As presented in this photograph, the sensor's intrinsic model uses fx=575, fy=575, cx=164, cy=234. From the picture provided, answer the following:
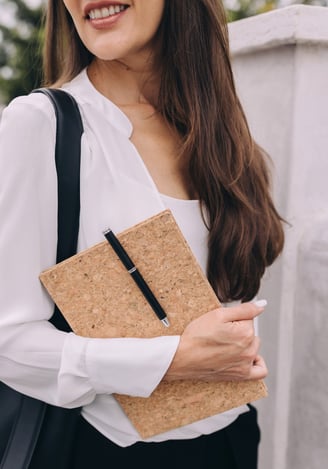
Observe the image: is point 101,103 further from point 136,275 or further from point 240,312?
point 240,312

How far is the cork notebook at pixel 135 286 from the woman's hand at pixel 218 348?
26 mm

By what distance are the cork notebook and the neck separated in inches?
17.8

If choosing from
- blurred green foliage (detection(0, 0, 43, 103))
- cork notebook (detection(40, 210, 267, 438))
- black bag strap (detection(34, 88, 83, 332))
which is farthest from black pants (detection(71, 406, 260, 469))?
blurred green foliage (detection(0, 0, 43, 103))

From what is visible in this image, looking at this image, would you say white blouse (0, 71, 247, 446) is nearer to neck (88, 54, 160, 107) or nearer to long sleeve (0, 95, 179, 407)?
long sleeve (0, 95, 179, 407)

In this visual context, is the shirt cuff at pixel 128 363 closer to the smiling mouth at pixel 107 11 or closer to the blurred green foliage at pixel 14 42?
the smiling mouth at pixel 107 11

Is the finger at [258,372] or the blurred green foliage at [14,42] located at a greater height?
the finger at [258,372]

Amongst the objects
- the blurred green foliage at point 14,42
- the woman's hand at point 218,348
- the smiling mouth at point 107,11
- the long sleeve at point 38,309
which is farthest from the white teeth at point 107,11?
the blurred green foliage at point 14,42

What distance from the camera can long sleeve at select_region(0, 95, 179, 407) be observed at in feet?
3.26

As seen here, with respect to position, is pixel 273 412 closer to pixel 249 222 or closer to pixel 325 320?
pixel 325 320

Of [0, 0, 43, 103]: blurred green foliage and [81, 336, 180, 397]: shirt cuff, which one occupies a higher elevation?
[81, 336, 180, 397]: shirt cuff

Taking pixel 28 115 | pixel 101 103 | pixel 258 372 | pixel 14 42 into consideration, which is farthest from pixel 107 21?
pixel 14 42

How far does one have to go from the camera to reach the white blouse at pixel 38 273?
995 mm

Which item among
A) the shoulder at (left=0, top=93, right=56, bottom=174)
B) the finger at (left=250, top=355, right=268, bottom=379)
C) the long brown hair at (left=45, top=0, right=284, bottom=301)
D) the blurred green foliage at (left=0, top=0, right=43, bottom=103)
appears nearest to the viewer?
the shoulder at (left=0, top=93, right=56, bottom=174)

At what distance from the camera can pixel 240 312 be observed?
1090 mm
